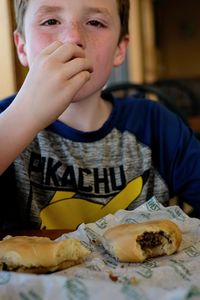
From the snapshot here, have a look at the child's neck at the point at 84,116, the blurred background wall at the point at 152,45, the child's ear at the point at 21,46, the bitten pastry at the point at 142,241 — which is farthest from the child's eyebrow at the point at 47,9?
the bitten pastry at the point at 142,241

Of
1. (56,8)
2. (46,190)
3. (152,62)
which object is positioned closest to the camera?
(56,8)

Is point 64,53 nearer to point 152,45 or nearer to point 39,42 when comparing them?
point 39,42

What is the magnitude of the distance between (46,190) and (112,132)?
213 mm

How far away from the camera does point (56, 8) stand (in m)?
0.85

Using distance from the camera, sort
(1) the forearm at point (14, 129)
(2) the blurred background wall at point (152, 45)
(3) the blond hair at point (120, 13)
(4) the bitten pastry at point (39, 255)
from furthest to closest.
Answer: (2) the blurred background wall at point (152, 45) < (3) the blond hair at point (120, 13) < (1) the forearm at point (14, 129) < (4) the bitten pastry at point (39, 255)

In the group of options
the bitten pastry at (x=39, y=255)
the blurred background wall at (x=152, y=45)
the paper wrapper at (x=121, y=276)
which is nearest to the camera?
the paper wrapper at (x=121, y=276)

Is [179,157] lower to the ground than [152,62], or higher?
higher

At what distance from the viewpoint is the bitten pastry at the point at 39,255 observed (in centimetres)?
52

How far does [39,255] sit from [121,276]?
0.10m

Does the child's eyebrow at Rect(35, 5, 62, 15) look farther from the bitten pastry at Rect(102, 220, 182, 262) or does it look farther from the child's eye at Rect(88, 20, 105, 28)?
the bitten pastry at Rect(102, 220, 182, 262)

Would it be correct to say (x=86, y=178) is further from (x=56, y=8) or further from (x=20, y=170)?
(x=56, y=8)

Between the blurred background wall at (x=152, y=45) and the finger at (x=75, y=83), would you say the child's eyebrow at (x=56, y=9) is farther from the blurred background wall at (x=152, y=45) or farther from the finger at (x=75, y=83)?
the blurred background wall at (x=152, y=45)

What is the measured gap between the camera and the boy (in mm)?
867

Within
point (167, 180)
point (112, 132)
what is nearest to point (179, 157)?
point (167, 180)
